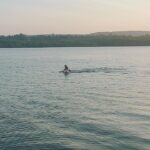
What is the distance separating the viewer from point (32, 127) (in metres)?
30.0

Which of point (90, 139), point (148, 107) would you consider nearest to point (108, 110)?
point (148, 107)

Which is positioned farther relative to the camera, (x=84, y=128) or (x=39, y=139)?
(x=84, y=128)

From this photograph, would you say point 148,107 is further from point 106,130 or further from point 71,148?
point 71,148

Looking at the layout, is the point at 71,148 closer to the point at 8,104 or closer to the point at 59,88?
the point at 8,104

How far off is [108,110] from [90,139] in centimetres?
965

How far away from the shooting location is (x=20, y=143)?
25859mm

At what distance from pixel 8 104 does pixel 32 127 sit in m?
10.9

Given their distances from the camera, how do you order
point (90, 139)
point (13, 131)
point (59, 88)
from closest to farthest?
point (90, 139) < point (13, 131) < point (59, 88)

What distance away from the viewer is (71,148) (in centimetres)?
2491

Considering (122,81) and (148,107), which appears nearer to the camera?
(148,107)

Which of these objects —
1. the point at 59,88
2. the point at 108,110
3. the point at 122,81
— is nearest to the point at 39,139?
the point at 108,110

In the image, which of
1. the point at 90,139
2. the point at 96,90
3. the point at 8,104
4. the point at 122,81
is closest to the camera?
the point at 90,139

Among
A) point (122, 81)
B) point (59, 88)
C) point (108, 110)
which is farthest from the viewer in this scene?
point (122, 81)

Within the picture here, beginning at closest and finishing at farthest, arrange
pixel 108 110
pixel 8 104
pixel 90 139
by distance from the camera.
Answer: pixel 90 139, pixel 108 110, pixel 8 104
